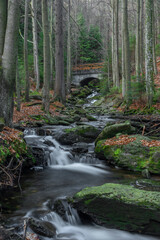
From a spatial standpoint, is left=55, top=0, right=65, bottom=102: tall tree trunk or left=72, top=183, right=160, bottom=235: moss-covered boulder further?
left=55, top=0, right=65, bottom=102: tall tree trunk

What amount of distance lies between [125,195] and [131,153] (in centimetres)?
288

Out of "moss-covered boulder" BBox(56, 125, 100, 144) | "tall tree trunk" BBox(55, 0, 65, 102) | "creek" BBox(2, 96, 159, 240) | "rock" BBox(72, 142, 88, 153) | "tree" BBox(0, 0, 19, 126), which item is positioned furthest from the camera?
"tall tree trunk" BBox(55, 0, 65, 102)

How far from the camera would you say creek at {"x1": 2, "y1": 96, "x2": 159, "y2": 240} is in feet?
12.4

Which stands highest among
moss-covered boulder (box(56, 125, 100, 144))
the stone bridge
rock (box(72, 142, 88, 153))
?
the stone bridge

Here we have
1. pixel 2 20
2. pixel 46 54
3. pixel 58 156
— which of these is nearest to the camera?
pixel 2 20

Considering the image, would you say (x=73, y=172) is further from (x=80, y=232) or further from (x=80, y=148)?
(x=80, y=232)

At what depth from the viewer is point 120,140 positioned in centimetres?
744

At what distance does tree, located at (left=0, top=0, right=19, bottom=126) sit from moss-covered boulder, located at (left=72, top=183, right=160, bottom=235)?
343cm

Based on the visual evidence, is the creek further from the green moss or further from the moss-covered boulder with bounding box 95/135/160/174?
the green moss

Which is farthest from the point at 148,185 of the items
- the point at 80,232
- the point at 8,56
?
the point at 8,56

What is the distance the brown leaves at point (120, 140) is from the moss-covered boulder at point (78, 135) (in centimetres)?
154

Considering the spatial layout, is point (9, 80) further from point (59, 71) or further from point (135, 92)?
point (59, 71)

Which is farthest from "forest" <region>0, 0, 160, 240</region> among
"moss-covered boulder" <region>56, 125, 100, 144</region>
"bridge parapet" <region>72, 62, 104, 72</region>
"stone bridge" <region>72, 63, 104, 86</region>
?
"bridge parapet" <region>72, 62, 104, 72</region>

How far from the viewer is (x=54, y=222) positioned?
391 centimetres
